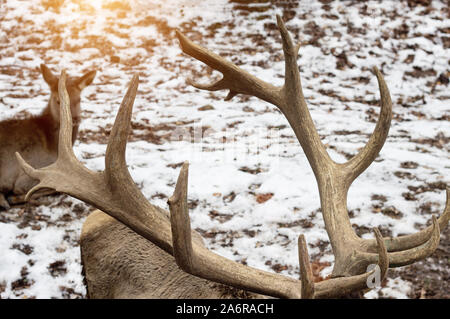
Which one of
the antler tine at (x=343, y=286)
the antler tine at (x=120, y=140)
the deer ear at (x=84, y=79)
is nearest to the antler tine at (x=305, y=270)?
the antler tine at (x=343, y=286)

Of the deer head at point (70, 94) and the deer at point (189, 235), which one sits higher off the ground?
the deer at point (189, 235)

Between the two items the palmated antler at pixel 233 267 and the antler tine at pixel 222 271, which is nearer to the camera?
the palmated antler at pixel 233 267

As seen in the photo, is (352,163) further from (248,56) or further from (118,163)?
(248,56)

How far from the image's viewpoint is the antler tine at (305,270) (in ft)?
5.14

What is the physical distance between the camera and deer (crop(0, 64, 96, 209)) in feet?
15.7

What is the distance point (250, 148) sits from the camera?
219 inches

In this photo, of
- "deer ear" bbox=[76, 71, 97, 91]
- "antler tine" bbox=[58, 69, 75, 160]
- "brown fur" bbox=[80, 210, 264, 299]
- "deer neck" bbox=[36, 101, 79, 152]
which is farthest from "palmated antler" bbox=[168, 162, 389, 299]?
"deer ear" bbox=[76, 71, 97, 91]

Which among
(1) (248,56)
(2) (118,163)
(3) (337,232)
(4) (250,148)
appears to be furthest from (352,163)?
(1) (248,56)

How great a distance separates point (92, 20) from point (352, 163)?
811 cm

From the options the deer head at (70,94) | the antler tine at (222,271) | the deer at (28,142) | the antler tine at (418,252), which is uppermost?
the antler tine at (418,252)

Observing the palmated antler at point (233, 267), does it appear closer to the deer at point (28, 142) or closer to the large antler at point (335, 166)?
the large antler at point (335, 166)

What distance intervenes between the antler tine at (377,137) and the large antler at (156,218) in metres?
0.91

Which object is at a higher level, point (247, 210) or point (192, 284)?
point (192, 284)

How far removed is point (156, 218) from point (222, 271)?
382 millimetres
